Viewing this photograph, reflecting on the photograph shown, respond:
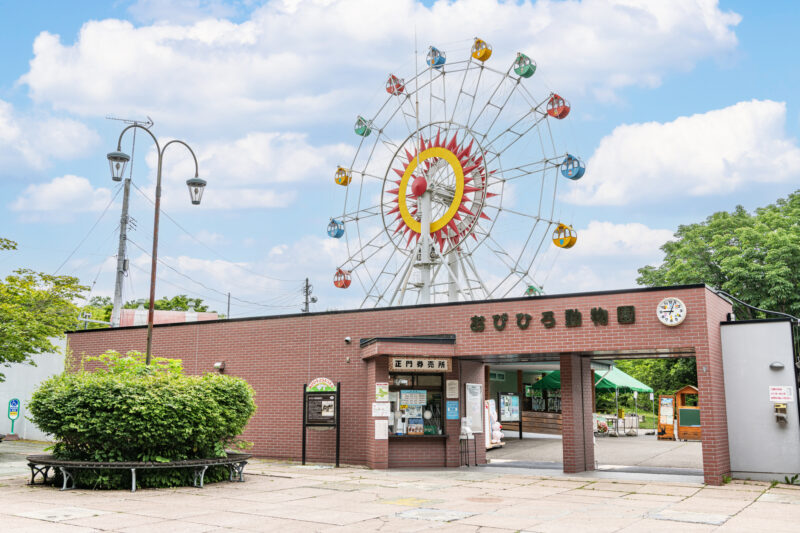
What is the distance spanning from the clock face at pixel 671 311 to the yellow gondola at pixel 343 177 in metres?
16.2

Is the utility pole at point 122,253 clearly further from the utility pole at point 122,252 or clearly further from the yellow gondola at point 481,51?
the yellow gondola at point 481,51

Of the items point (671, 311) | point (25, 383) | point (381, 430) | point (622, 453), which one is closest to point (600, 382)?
point (622, 453)

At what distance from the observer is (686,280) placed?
36.7m

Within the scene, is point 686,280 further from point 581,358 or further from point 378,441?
point 378,441

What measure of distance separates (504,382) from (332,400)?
1415cm

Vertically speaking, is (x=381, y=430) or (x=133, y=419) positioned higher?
(x=133, y=419)

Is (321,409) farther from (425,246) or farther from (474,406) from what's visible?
(425,246)

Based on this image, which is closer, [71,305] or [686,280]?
[71,305]

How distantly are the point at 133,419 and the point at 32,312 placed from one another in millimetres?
9346

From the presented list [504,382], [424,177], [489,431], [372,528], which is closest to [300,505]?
[372,528]

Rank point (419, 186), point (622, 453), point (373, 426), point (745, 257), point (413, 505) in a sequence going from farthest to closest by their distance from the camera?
1. point (745, 257)
2. point (419, 186)
3. point (622, 453)
4. point (373, 426)
5. point (413, 505)

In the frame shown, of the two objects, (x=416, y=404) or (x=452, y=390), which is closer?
(x=416, y=404)

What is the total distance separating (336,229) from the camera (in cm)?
2853

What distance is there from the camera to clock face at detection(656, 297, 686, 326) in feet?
47.2
